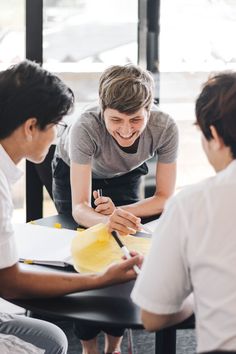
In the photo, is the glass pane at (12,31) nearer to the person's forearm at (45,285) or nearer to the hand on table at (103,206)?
the hand on table at (103,206)

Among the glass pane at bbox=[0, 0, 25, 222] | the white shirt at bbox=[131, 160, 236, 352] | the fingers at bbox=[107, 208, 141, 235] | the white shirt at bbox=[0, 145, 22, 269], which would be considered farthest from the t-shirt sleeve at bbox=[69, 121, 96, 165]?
the white shirt at bbox=[131, 160, 236, 352]

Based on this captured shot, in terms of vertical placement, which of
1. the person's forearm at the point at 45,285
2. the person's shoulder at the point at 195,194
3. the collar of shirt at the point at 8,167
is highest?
the person's shoulder at the point at 195,194

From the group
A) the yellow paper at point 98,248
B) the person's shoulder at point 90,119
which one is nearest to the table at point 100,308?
the yellow paper at point 98,248

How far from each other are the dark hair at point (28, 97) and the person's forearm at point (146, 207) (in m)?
0.74

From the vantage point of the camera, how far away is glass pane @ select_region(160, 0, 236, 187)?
3.53 m

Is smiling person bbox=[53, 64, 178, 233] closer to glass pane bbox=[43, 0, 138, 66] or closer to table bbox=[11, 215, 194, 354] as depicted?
table bbox=[11, 215, 194, 354]

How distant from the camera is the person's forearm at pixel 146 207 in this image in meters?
2.37

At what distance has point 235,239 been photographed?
127cm

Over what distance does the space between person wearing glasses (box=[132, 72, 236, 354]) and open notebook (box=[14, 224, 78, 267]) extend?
1.67ft

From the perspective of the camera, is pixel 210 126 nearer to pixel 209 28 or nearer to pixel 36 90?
pixel 36 90

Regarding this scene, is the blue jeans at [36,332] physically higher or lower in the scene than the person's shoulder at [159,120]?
lower

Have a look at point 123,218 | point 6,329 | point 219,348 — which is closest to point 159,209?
point 123,218

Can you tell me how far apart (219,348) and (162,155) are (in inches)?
54.6

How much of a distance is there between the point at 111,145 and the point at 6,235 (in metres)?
1.00
